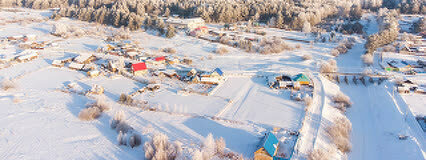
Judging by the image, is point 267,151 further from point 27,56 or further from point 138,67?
point 27,56

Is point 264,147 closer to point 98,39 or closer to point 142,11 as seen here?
point 98,39

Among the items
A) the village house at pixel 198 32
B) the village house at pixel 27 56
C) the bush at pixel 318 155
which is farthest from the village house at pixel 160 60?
the bush at pixel 318 155

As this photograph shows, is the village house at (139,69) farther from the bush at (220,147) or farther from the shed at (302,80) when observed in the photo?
the bush at (220,147)

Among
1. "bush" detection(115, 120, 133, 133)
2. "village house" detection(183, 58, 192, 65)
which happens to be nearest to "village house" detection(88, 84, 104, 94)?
"bush" detection(115, 120, 133, 133)

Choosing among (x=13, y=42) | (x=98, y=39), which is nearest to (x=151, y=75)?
(x=98, y=39)

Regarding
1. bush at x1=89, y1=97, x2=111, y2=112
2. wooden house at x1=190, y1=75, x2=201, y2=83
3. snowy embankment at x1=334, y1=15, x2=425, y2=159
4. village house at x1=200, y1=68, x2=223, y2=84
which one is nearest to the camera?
snowy embankment at x1=334, y1=15, x2=425, y2=159

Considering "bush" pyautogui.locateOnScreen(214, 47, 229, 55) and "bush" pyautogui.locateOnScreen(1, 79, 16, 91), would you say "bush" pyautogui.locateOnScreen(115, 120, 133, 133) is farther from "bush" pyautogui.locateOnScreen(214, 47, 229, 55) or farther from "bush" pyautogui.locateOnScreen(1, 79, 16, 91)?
"bush" pyautogui.locateOnScreen(214, 47, 229, 55)
